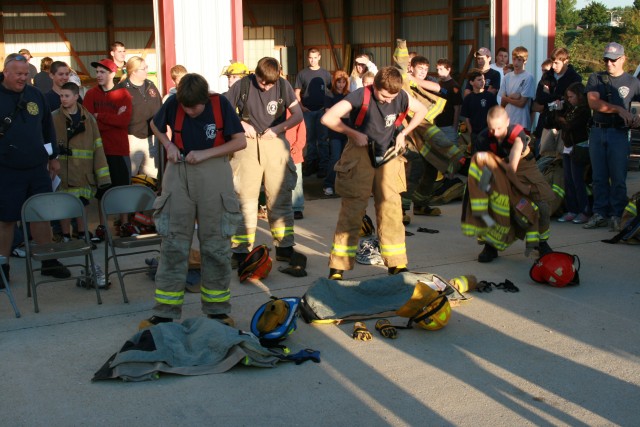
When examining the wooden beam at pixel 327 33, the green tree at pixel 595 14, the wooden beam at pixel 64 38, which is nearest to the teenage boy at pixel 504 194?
the wooden beam at pixel 327 33

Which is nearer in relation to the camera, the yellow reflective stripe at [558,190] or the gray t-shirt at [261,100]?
the gray t-shirt at [261,100]

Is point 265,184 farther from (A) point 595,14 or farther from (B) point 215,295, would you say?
(A) point 595,14

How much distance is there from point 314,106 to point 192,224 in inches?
293

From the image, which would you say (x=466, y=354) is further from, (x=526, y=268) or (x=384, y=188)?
(x=526, y=268)

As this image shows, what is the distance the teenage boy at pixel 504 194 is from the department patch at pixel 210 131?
9.16 feet

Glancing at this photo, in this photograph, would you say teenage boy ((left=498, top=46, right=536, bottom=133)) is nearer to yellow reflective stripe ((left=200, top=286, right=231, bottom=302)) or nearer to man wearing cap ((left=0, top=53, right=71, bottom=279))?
man wearing cap ((left=0, top=53, right=71, bottom=279))

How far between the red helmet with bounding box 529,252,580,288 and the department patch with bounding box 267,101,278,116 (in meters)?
2.72

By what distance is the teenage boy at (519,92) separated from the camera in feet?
39.5

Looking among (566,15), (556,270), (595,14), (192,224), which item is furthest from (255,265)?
(566,15)

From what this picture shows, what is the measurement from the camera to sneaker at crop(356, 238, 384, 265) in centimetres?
794

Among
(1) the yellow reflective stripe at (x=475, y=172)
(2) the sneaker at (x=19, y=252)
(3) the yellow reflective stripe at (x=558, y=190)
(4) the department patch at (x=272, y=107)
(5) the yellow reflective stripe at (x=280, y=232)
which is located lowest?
(2) the sneaker at (x=19, y=252)

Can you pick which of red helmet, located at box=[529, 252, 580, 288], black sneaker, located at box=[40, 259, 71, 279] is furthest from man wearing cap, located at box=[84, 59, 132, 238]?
red helmet, located at box=[529, 252, 580, 288]

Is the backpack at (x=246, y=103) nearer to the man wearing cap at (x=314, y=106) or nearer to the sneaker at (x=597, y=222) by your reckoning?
the sneaker at (x=597, y=222)

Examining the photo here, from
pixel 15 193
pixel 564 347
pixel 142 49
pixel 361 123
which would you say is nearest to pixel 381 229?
pixel 361 123
